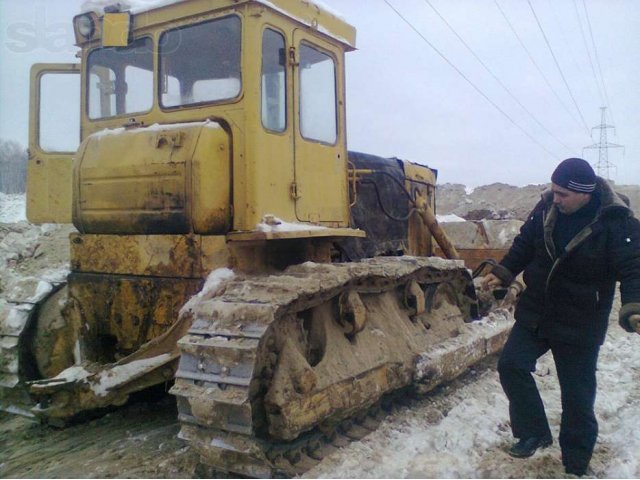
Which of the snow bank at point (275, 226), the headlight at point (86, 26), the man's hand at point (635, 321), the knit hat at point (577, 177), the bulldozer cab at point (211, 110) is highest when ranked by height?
the headlight at point (86, 26)

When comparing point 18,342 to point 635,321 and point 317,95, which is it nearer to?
point 317,95

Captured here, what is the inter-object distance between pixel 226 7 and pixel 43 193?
2.35 meters

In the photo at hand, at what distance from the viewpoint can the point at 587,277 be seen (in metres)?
3.89

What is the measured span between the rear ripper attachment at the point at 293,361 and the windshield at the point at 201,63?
A: 1428mm

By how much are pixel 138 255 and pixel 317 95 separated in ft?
6.28

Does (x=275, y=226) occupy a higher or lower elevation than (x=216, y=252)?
higher

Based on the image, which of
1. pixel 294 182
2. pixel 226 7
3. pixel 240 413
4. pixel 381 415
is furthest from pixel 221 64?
pixel 381 415

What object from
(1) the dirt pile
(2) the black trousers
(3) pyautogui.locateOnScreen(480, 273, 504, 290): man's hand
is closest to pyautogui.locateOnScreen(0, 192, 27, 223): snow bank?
(3) pyautogui.locateOnScreen(480, 273, 504, 290): man's hand

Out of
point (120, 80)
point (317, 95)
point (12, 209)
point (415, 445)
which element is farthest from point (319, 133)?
point (12, 209)

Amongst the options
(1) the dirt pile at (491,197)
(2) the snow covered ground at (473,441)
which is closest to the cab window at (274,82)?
(2) the snow covered ground at (473,441)

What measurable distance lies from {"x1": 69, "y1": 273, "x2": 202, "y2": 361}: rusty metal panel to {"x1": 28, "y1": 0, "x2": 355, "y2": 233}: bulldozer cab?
0.42 meters

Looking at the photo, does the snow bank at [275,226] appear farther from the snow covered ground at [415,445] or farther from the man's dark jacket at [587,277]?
the man's dark jacket at [587,277]

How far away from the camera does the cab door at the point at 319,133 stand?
487 centimetres

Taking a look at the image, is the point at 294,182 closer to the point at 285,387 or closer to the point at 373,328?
the point at 373,328
